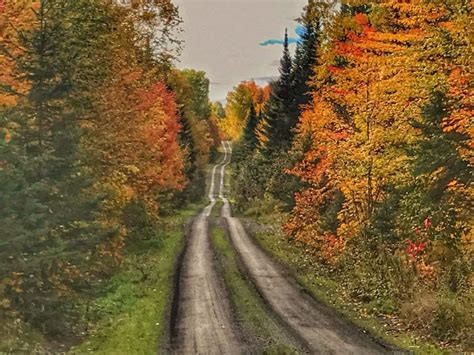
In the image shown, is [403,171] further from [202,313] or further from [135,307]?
[135,307]

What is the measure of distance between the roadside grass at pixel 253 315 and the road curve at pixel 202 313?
0.40 meters

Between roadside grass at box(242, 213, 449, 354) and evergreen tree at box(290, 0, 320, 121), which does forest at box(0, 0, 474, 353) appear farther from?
evergreen tree at box(290, 0, 320, 121)

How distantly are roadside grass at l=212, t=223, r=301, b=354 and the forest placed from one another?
8.59 feet

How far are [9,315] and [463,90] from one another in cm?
1291

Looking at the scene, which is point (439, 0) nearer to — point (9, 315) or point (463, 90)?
point (463, 90)

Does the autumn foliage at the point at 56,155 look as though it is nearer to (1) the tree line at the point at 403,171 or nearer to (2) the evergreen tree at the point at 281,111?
(1) the tree line at the point at 403,171

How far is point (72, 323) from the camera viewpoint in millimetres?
15086

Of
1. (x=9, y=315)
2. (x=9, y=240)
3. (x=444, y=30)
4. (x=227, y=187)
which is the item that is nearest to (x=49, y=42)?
(x=9, y=240)

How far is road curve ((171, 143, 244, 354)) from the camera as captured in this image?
1334 cm

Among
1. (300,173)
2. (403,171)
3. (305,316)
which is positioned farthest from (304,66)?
(305,316)

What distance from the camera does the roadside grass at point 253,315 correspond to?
521 inches

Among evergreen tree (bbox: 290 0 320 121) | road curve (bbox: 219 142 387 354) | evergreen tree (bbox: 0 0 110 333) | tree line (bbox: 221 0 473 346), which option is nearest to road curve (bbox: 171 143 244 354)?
road curve (bbox: 219 142 387 354)

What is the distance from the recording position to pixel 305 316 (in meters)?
16.3

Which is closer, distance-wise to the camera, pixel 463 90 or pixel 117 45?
pixel 463 90
